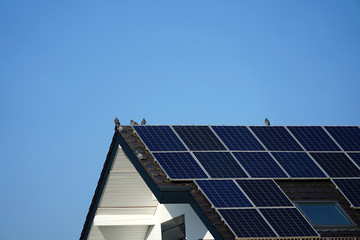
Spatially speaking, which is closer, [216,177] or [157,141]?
[216,177]

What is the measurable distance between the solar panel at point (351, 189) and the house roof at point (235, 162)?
13 centimetres

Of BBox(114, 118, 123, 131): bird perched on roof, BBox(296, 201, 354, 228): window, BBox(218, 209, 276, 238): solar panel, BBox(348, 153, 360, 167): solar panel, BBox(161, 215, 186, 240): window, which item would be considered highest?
BBox(114, 118, 123, 131): bird perched on roof

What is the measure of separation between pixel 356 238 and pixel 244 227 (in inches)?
164

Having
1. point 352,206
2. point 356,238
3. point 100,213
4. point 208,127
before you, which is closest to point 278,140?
point 208,127

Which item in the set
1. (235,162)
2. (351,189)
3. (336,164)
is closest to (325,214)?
(351,189)

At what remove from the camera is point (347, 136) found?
30609 mm

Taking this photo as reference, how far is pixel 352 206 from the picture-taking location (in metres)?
25.9

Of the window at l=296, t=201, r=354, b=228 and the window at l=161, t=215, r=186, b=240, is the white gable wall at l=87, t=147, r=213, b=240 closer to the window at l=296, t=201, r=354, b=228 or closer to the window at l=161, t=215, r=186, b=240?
the window at l=161, t=215, r=186, b=240

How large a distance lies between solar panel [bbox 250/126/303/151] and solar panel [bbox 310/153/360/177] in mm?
1020

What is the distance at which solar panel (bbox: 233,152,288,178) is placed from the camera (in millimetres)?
26656

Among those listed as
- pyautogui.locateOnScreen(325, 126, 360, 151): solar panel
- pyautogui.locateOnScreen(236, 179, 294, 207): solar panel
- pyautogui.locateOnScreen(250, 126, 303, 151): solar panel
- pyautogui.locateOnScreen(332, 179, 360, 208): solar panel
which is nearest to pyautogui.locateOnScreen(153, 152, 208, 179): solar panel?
pyautogui.locateOnScreen(236, 179, 294, 207): solar panel

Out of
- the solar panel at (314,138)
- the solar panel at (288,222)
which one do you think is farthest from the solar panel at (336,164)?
the solar panel at (288,222)

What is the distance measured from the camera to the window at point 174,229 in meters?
28.4

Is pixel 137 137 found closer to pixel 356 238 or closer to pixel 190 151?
pixel 190 151
